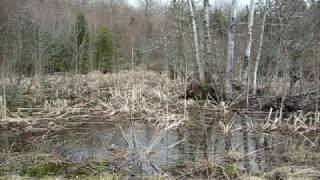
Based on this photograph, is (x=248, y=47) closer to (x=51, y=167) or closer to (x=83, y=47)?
(x=83, y=47)

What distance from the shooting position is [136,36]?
2923cm

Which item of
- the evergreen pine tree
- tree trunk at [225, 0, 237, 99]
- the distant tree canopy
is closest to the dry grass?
the evergreen pine tree

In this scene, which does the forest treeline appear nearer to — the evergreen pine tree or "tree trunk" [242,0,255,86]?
"tree trunk" [242,0,255,86]

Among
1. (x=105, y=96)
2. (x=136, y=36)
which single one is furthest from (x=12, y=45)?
(x=136, y=36)

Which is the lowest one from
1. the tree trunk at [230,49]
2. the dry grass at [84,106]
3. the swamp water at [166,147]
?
the swamp water at [166,147]

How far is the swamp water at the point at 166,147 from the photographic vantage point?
674 cm

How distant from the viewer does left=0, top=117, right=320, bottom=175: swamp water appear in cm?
674

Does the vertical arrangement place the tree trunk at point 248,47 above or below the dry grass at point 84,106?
above

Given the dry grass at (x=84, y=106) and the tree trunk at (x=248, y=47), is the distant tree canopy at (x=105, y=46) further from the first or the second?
the tree trunk at (x=248, y=47)

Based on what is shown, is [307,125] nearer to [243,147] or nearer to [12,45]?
[243,147]

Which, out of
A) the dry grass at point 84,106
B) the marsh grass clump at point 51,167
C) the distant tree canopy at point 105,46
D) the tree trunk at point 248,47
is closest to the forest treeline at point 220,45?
the tree trunk at point 248,47

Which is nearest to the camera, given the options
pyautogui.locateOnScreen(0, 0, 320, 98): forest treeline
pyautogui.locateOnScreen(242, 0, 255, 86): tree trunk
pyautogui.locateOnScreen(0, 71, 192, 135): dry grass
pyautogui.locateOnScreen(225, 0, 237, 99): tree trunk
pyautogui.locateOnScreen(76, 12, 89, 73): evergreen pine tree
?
pyautogui.locateOnScreen(0, 71, 192, 135): dry grass

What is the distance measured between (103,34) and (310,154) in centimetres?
2366

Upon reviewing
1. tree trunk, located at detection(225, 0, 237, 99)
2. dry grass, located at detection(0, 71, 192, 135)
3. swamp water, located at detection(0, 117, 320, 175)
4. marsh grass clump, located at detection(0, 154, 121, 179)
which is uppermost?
tree trunk, located at detection(225, 0, 237, 99)
